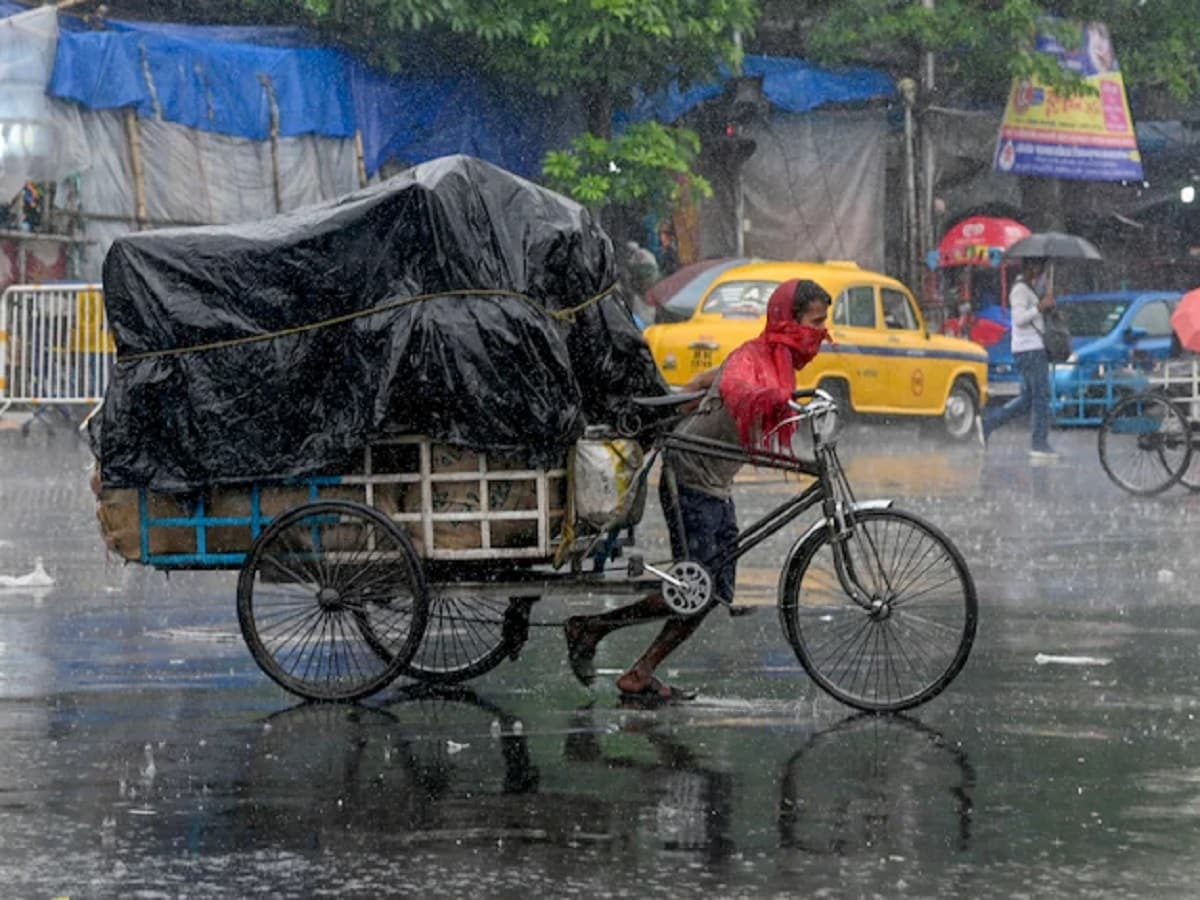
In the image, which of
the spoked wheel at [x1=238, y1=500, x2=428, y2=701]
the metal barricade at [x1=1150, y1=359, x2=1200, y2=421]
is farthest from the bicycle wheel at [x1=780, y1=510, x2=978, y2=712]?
the metal barricade at [x1=1150, y1=359, x2=1200, y2=421]

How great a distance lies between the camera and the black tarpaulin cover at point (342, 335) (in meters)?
8.24

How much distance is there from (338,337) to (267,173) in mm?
18950

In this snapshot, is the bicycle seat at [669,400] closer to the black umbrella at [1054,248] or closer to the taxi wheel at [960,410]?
the taxi wheel at [960,410]

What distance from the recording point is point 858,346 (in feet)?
80.2

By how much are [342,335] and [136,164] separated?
59.8ft

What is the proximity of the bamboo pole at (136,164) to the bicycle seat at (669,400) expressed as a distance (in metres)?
18.2

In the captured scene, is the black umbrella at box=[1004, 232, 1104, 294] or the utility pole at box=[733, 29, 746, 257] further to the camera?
the utility pole at box=[733, 29, 746, 257]

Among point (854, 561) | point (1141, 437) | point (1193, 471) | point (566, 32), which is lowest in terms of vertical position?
point (1193, 471)

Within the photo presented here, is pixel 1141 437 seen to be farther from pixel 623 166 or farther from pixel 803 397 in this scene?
pixel 623 166

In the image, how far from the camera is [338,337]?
27.6 feet

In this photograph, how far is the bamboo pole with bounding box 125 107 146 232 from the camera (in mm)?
25875

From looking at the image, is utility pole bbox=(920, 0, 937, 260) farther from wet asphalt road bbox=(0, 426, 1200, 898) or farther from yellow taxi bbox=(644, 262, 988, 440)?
wet asphalt road bbox=(0, 426, 1200, 898)

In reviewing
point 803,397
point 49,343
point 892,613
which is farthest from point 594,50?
point 892,613

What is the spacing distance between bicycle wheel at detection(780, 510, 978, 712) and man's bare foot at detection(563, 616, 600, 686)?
0.71 m
